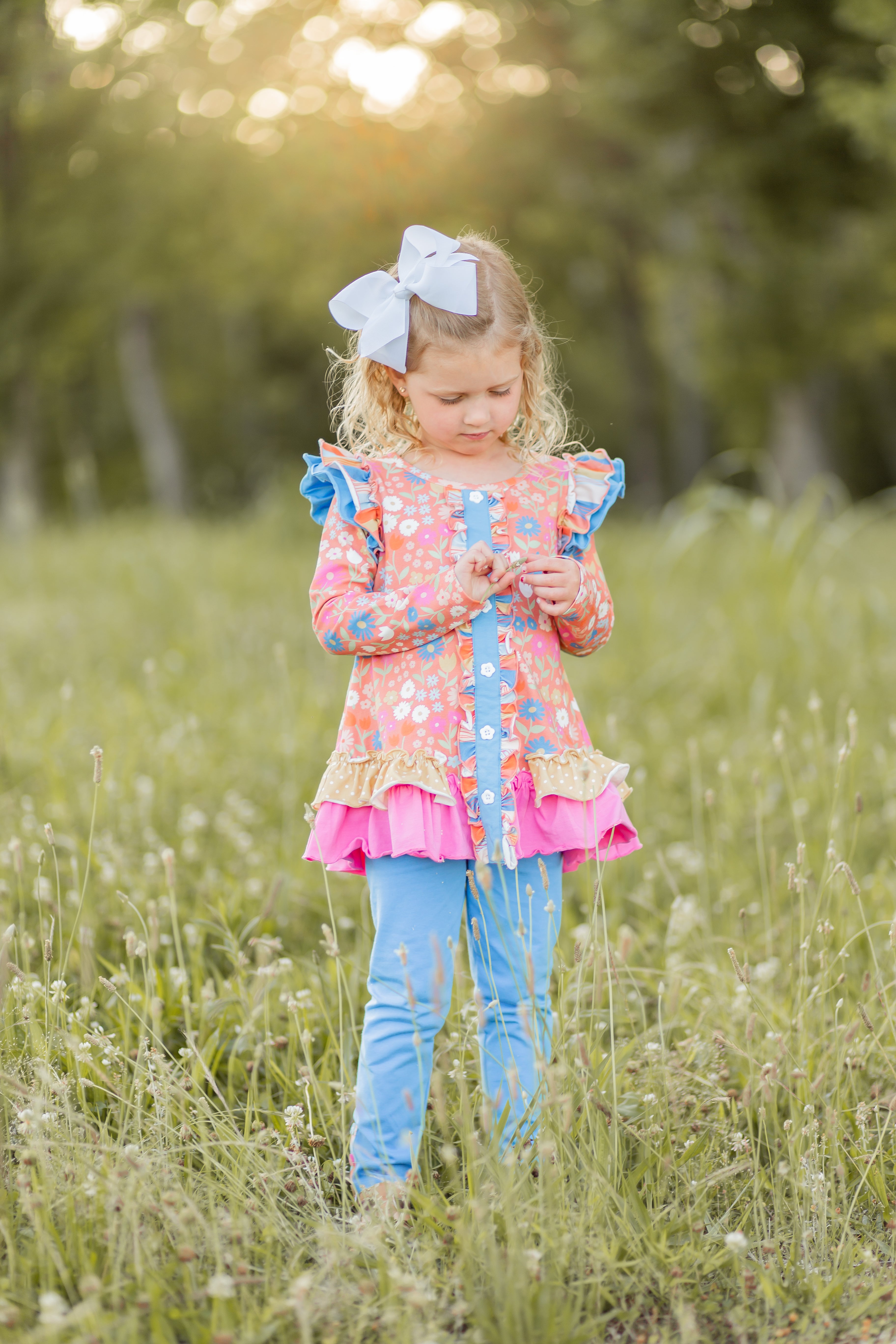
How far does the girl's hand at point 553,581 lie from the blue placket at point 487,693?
0.10 m

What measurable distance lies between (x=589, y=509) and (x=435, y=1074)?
1084 millimetres

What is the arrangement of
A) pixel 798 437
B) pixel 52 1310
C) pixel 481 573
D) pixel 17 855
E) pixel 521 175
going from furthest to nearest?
1. pixel 798 437
2. pixel 521 175
3. pixel 17 855
4. pixel 481 573
5. pixel 52 1310

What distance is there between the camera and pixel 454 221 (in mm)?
16453

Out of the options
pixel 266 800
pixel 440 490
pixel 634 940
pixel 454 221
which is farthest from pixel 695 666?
pixel 454 221

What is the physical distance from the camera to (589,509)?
91.1 inches

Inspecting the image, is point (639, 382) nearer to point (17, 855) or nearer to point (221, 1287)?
point (17, 855)

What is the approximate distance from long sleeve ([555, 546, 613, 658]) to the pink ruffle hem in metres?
0.28

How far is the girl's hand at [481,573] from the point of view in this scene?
81.3 inches

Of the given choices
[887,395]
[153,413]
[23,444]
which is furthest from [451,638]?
[887,395]

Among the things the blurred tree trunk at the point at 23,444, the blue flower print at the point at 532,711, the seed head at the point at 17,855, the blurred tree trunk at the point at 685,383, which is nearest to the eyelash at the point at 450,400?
the blue flower print at the point at 532,711

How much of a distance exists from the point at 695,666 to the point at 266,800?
8.88 ft

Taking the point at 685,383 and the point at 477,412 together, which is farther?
the point at 685,383

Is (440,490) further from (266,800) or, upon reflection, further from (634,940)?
(266,800)

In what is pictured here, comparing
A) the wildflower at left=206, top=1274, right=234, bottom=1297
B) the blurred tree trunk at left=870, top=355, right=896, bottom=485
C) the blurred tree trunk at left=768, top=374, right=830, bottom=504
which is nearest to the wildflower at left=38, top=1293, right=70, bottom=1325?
the wildflower at left=206, top=1274, right=234, bottom=1297
